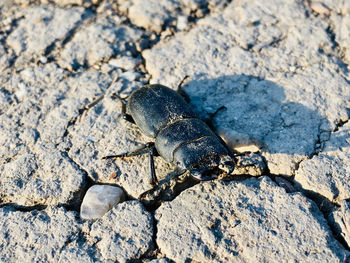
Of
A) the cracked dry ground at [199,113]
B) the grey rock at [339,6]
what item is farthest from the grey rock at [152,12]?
the grey rock at [339,6]

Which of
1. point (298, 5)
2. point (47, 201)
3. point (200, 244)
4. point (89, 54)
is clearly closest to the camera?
point (200, 244)

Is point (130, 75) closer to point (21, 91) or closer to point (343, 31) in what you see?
point (21, 91)

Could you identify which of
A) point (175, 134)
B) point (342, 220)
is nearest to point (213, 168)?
point (175, 134)

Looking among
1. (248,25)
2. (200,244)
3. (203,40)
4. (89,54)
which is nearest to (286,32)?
(248,25)

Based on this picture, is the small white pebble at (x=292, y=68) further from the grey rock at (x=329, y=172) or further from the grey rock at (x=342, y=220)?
the grey rock at (x=342, y=220)

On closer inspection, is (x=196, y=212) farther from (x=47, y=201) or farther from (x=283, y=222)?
(x=47, y=201)

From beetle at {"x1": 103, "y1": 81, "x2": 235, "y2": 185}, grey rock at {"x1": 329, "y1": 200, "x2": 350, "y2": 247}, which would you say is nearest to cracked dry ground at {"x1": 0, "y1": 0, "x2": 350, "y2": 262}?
grey rock at {"x1": 329, "y1": 200, "x2": 350, "y2": 247}
